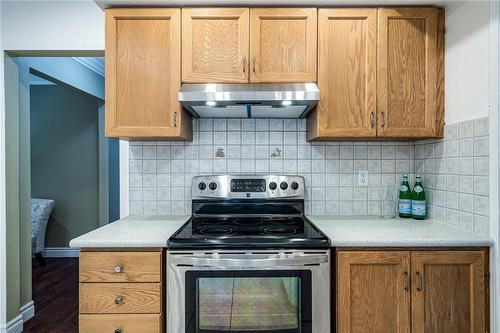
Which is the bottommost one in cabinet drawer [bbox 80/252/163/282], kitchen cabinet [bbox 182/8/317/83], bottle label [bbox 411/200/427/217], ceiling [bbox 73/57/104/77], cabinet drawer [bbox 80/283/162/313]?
cabinet drawer [bbox 80/283/162/313]

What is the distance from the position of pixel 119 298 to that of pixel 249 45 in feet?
4.88

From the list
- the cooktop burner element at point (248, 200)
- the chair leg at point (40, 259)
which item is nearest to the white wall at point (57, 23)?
the cooktop burner element at point (248, 200)

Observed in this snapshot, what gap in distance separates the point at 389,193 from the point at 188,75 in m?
1.51

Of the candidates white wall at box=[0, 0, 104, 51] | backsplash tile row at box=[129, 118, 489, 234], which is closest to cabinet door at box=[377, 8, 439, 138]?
backsplash tile row at box=[129, 118, 489, 234]

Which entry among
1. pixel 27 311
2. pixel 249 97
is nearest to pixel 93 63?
pixel 27 311

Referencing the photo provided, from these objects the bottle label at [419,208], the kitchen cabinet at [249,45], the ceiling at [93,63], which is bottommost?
the bottle label at [419,208]

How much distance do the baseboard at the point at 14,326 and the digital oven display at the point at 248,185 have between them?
194cm

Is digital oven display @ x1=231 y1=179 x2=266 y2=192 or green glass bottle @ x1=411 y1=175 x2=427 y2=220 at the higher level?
digital oven display @ x1=231 y1=179 x2=266 y2=192

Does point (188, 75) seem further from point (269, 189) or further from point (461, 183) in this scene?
point (461, 183)

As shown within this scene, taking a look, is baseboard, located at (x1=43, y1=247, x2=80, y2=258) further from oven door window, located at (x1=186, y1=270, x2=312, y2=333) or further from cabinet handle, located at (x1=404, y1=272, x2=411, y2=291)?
cabinet handle, located at (x1=404, y1=272, x2=411, y2=291)

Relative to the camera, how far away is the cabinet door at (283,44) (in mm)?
1908

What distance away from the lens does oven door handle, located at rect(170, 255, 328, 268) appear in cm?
156

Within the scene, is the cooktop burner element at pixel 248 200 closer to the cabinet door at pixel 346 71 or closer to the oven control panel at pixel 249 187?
the oven control panel at pixel 249 187

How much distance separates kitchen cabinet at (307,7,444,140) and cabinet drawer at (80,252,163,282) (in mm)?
1143
